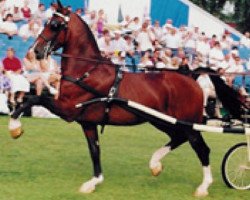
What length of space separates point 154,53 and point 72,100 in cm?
1227

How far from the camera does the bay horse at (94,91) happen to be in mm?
8633

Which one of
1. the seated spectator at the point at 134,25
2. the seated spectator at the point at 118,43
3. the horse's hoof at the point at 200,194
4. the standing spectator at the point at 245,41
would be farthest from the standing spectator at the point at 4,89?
the standing spectator at the point at 245,41

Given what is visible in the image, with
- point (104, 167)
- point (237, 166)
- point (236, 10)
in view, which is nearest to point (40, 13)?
point (104, 167)

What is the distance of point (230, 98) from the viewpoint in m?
9.77

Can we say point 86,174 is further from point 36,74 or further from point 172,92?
point 36,74

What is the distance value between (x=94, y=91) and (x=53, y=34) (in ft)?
3.02

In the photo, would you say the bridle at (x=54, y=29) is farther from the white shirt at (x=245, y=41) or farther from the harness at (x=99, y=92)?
the white shirt at (x=245, y=41)

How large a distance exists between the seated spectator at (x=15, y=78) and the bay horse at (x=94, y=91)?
8583 millimetres

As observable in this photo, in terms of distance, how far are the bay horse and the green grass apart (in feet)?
1.27

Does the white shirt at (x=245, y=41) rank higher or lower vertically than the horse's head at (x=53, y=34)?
lower

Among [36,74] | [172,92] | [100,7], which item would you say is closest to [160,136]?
[36,74]

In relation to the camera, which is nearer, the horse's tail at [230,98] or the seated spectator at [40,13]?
the horse's tail at [230,98]

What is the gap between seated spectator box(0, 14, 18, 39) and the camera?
62.5 feet

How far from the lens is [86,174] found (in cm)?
984
